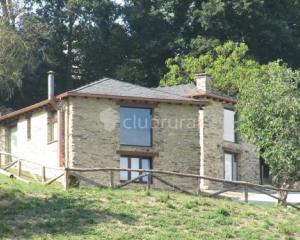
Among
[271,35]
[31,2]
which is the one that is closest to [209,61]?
[271,35]

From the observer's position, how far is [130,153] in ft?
140

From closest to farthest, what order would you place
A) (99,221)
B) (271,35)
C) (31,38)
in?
1. (99,221)
2. (31,38)
3. (271,35)

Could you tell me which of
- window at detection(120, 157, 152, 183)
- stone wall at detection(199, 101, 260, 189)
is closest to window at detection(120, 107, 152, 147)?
window at detection(120, 157, 152, 183)

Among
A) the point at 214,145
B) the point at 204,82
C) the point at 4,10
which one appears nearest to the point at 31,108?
the point at 204,82

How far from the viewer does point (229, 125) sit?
5203 cm

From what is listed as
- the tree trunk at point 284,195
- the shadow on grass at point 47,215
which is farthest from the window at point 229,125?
the shadow on grass at point 47,215

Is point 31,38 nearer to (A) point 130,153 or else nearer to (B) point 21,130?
(B) point 21,130

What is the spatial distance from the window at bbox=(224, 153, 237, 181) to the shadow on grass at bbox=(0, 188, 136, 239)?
797 inches

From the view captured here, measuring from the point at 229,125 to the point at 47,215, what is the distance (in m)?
24.1

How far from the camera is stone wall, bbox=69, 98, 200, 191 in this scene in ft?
137

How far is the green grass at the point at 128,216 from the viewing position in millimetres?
28219

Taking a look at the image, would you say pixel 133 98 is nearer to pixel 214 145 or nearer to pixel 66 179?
pixel 66 179

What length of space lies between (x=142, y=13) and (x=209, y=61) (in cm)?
1074

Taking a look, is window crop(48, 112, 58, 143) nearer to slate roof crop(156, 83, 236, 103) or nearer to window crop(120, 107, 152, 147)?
window crop(120, 107, 152, 147)
